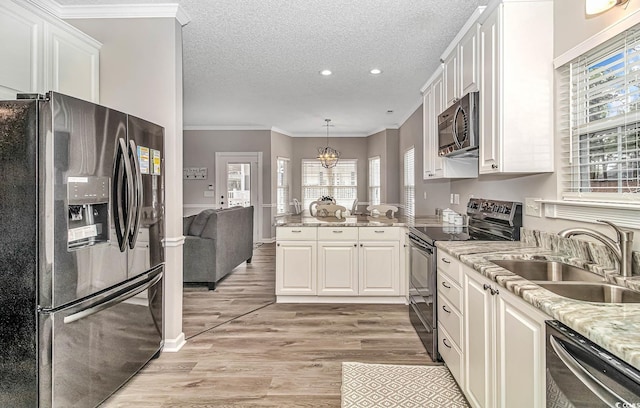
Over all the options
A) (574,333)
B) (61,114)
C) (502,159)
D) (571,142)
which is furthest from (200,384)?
(571,142)

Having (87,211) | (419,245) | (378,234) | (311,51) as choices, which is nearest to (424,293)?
(419,245)

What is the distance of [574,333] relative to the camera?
1085mm

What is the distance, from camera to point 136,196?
2.31 m

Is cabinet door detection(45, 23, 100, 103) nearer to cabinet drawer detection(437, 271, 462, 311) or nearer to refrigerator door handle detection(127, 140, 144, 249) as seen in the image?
refrigerator door handle detection(127, 140, 144, 249)

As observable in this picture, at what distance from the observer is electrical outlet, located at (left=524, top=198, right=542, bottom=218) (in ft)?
7.93

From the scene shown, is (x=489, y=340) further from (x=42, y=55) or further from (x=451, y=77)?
(x=42, y=55)

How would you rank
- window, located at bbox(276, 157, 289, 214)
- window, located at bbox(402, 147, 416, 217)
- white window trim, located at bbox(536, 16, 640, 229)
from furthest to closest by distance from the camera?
window, located at bbox(276, 157, 289, 214) < window, located at bbox(402, 147, 416, 217) < white window trim, located at bbox(536, 16, 640, 229)

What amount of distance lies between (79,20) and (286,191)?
6.39 m

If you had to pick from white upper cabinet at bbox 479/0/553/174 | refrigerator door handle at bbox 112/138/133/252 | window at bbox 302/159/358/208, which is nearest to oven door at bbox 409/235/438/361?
white upper cabinet at bbox 479/0/553/174

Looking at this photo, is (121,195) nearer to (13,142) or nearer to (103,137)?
(103,137)

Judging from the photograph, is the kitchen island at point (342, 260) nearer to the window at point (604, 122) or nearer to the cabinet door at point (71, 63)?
the window at point (604, 122)

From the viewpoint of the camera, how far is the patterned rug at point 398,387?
2.18 metres

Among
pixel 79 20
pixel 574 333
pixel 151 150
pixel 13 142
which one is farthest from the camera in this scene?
pixel 79 20

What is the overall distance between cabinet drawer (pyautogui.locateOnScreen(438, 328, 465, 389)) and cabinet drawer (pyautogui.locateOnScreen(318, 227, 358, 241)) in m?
1.56
